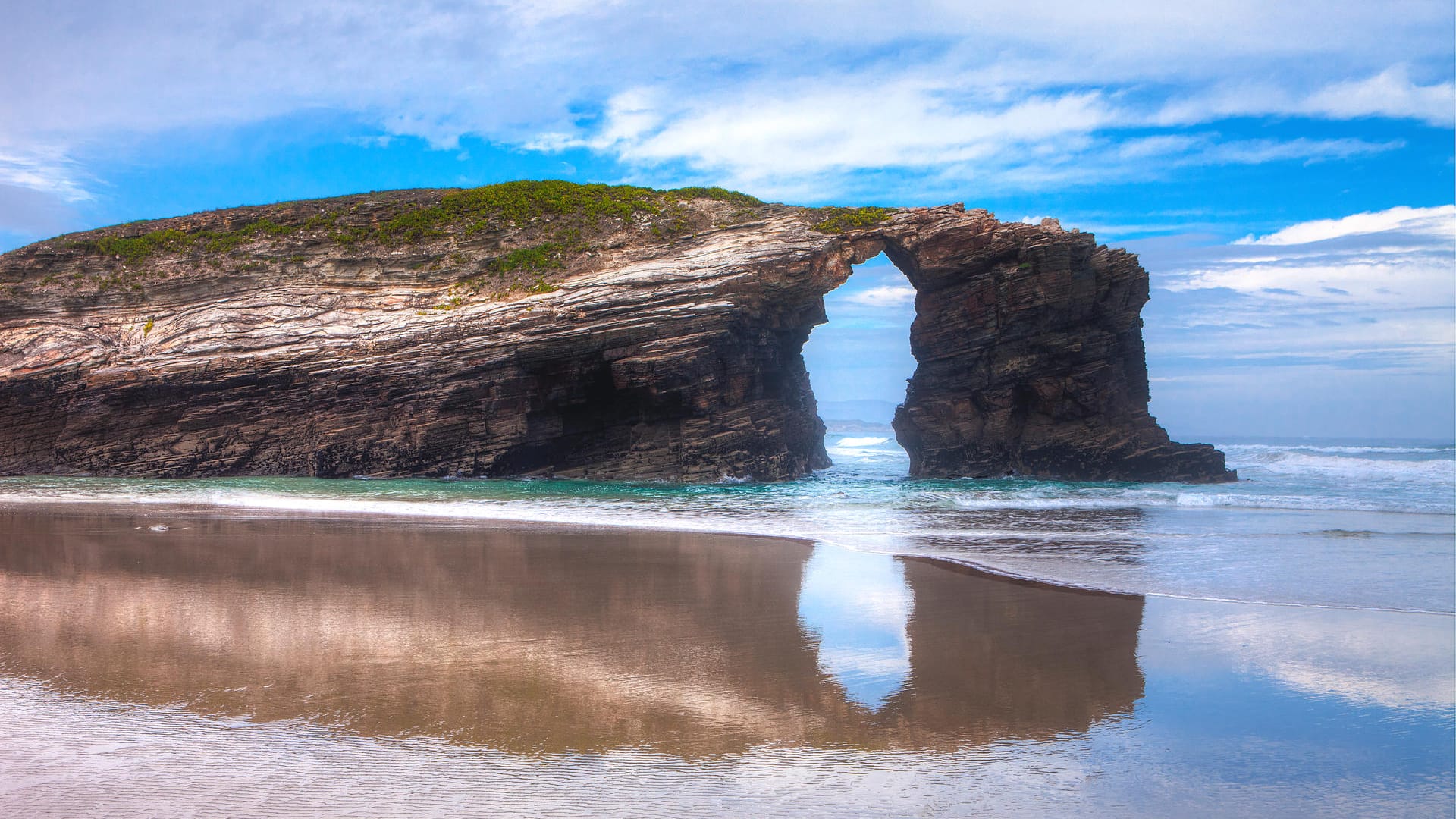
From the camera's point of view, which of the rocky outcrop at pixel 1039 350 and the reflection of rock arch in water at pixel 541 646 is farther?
the rocky outcrop at pixel 1039 350

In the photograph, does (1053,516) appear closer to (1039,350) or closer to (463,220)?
(1039,350)

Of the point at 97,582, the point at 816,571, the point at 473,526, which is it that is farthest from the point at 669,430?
the point at 97,582

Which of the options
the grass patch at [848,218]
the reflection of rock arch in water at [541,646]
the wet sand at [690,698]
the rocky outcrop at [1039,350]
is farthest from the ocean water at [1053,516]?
the grass patch at [848,218]

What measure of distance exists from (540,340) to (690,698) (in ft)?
62.3

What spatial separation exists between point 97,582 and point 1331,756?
9074mm

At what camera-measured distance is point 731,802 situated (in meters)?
3.31

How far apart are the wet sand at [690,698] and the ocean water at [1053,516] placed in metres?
1.70

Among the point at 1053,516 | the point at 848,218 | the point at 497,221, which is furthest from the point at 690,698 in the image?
the point at 497,221

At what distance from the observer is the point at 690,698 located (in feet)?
15.1

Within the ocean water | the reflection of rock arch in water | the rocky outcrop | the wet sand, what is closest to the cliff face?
the rocky outcrop

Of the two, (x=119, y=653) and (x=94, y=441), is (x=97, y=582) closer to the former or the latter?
(x=119, y=653)

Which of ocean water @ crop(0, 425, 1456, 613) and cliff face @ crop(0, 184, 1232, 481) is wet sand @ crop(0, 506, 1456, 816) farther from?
cliff face @ crop(0, 184, 1232, 481)

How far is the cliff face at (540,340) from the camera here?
909 inches

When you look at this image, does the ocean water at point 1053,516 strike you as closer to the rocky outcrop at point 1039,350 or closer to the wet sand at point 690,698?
the wet sand at point 690,698
